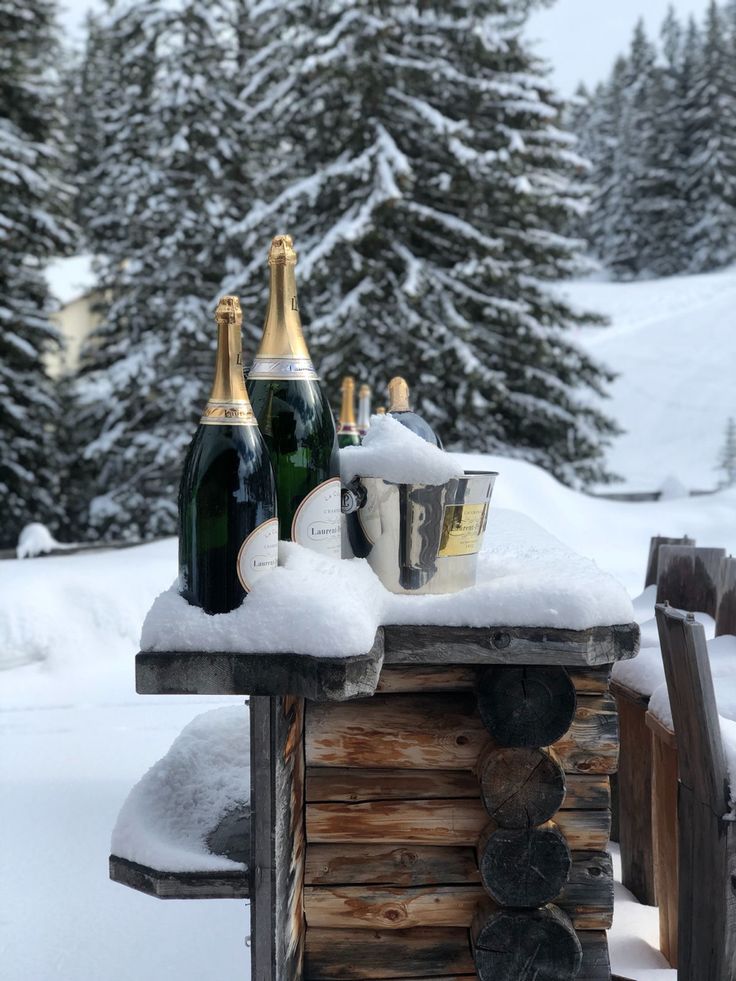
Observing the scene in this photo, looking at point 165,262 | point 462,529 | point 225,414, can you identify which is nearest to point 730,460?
point 165,262

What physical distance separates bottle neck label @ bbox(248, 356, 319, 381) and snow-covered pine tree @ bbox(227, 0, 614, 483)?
27.2 feet

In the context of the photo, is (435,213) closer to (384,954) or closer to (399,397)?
(399,397)

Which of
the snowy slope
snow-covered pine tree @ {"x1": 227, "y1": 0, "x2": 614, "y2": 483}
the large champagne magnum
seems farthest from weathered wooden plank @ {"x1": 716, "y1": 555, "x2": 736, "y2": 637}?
the snowy slope

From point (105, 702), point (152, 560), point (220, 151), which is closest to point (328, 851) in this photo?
point (105, 702)

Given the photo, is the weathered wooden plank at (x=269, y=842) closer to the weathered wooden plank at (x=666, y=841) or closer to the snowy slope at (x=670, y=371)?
the weathered wooden plank at (x=666, y=841)

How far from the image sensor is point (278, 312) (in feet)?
4.59

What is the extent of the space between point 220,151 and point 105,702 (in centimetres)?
953

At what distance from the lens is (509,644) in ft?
4.42

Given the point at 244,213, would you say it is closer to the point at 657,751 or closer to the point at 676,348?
→ the point at 657,751

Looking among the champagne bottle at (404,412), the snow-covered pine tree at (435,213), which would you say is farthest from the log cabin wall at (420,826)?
the snow-covered pine tree at (435,213)

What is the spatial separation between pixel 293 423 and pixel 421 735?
1.92 feet

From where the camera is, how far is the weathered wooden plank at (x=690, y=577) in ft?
8.93

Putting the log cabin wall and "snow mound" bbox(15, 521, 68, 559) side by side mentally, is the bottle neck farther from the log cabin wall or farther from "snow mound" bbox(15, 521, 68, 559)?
"snow mound" bbox(15, 521, 68, 559)

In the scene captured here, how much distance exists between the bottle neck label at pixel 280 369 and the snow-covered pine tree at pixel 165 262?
33.8 feet
